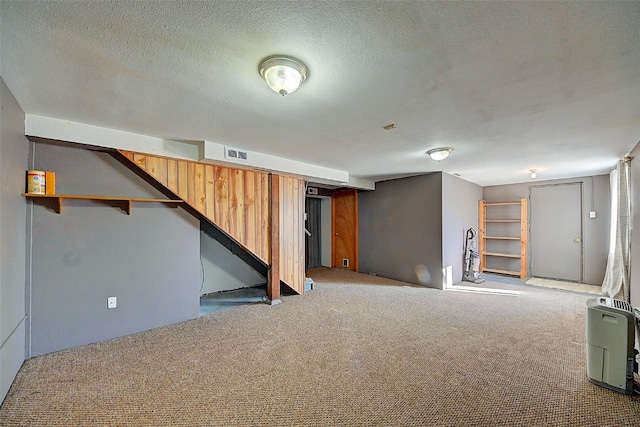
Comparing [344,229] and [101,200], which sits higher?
[101,200]

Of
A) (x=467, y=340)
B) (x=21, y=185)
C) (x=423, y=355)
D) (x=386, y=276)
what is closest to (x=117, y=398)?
(x=21, y=185)

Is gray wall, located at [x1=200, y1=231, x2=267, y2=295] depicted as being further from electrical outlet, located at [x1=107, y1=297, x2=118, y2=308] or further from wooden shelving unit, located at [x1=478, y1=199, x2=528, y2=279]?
wooden shelving unit, located at [x1=478, y1=199, x2=528, y2=279]

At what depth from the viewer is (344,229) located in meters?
7.00

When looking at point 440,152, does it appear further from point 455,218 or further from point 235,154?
point 235,154

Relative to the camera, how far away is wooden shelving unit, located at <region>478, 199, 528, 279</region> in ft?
19.5

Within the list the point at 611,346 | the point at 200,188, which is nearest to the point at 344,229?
the point at 200,188

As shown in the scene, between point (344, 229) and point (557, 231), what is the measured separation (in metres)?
4.56

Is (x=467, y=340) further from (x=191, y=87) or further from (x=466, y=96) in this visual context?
(x=191, y=87)

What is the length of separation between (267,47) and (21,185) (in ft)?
8.46

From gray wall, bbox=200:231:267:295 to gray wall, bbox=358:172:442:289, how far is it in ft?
9.16

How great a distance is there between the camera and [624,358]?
2.02 m

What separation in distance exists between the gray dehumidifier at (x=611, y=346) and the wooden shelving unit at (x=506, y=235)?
13.9ft

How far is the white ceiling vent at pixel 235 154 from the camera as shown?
130 inches

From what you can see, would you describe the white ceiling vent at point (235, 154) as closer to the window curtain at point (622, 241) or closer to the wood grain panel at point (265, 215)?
the wood grain panel at point (265, 215)
